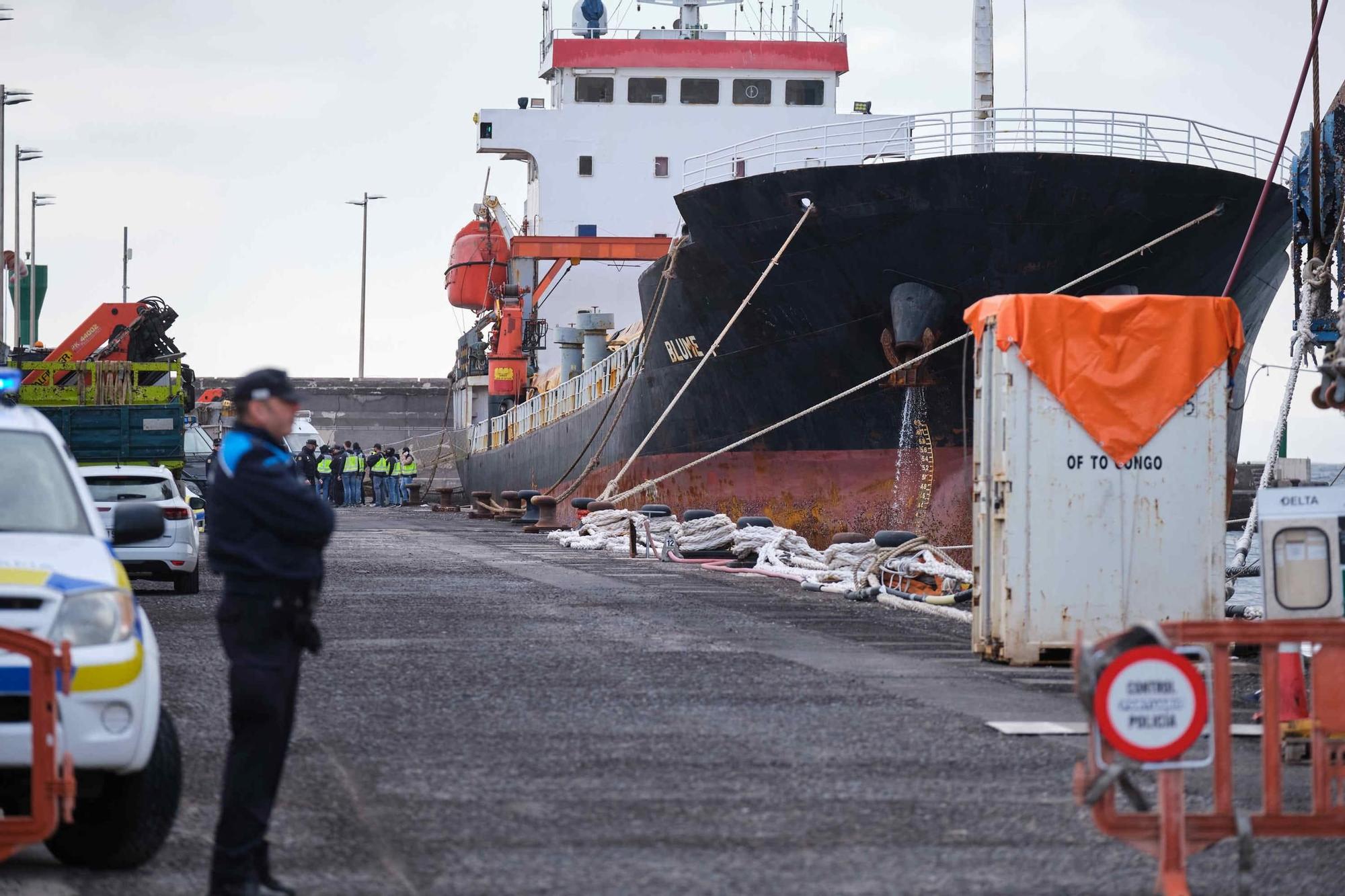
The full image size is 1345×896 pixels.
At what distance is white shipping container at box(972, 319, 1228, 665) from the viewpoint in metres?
10.7

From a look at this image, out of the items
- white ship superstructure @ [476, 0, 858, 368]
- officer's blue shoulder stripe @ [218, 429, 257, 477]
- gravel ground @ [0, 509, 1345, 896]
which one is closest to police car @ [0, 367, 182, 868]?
gravel ground @ [0, 509, 1345, 896]

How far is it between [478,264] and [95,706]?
37.5 metres

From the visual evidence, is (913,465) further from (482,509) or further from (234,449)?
(234,449)

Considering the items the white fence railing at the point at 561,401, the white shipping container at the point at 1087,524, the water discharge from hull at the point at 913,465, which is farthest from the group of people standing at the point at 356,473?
the white shipping container at the point at 1087,524

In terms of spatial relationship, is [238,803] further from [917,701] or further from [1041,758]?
[917,701]

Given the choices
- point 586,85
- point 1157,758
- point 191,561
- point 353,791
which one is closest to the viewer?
point 1157,758

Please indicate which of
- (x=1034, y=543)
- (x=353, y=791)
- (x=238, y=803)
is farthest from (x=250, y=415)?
(x=1034, y=543)

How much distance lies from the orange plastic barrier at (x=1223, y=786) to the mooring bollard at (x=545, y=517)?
24.3 metres

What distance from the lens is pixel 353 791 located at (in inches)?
266

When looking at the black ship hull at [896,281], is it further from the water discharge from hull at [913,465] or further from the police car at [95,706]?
the police car at [95,706]

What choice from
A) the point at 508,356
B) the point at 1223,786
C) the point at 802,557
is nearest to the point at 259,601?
the point at 1223,786

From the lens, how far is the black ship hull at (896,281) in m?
21.7

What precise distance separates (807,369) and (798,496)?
5.54 ft

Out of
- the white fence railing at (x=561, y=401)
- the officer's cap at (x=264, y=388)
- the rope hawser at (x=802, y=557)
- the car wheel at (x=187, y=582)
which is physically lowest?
the car wheel at (x=187, y=582)
